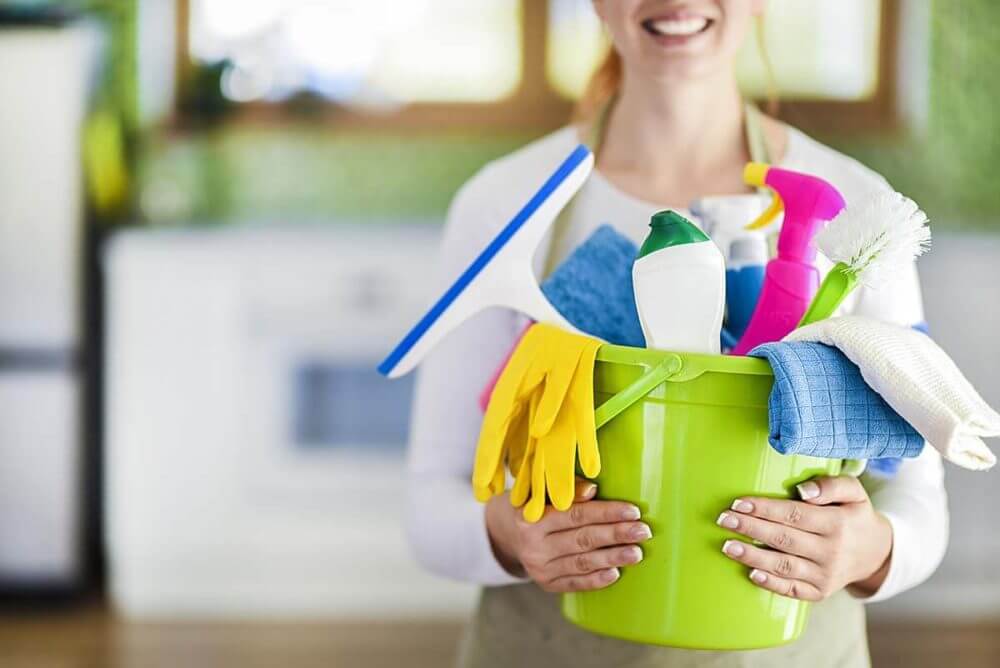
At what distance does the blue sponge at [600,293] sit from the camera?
0.76 meters

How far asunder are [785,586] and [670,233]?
22cm

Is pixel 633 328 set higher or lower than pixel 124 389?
higher

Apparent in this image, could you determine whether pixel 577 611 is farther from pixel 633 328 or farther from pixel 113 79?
pixel 113 79

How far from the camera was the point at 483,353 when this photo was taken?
3.07 feet

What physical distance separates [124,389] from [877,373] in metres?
2.33

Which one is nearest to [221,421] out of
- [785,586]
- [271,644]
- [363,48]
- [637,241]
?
[271,644]

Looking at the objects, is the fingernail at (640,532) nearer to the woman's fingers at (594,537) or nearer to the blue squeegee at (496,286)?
the woman's fingers at (594,537)

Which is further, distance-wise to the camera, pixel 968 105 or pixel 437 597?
pixel 968 105

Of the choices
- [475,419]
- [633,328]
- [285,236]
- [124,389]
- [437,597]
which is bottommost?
[437,597]

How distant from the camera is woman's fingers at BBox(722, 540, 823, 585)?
66 centimetres

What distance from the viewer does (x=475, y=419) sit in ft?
3.08

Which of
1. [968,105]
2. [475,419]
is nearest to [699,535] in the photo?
[475,419]

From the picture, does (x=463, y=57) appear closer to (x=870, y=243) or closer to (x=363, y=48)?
(x=363, y=48)

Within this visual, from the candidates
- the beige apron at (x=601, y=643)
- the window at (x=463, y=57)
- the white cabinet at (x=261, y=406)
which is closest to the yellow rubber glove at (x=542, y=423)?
the beige apron at (x=601, y=643)
